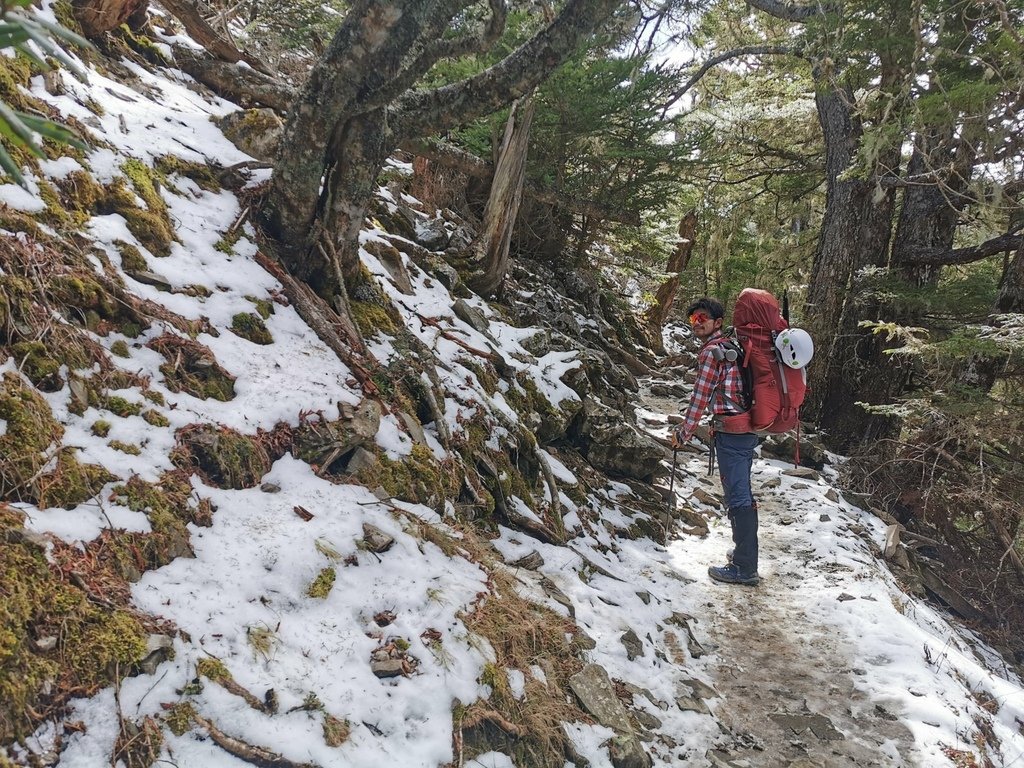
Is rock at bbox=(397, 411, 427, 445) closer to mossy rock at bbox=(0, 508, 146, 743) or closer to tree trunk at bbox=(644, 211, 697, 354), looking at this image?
mossy rock at bbox=(0, 508, 146, 743)

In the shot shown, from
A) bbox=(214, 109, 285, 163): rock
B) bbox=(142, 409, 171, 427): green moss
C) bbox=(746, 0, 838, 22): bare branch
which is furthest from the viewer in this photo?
bbox=(746, 0, 838, 22): bare branch

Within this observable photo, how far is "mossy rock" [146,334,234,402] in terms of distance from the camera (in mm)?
3631

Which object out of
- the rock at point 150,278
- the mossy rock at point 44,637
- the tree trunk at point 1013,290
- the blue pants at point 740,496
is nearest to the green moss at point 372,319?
the rock at point 150,278

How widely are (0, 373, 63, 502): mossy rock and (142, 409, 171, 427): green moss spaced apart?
1.46 ft

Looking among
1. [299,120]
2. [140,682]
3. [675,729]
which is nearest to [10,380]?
[140,682]

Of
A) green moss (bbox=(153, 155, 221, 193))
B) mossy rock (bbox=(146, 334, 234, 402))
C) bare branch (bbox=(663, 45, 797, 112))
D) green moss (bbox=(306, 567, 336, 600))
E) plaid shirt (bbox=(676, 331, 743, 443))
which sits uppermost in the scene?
bare branch (bbox=(663, 45, 797, 112))

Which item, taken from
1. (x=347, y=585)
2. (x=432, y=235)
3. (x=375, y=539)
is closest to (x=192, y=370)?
(x=375, y=539)

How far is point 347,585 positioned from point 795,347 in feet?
14.4

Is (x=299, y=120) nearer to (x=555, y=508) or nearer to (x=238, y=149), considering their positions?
(x=238, y=149)

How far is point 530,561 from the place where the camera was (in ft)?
15.0

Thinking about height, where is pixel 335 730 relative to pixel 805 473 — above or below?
below

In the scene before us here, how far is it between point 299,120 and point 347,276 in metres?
1.36

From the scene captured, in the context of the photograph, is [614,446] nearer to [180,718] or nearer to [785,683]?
[785,683]

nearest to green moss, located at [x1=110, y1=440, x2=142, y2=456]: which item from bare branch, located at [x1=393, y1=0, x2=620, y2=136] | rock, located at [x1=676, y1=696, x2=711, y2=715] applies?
bare branch, located at [x1=393, y1=0, x2=620, y2=136]
